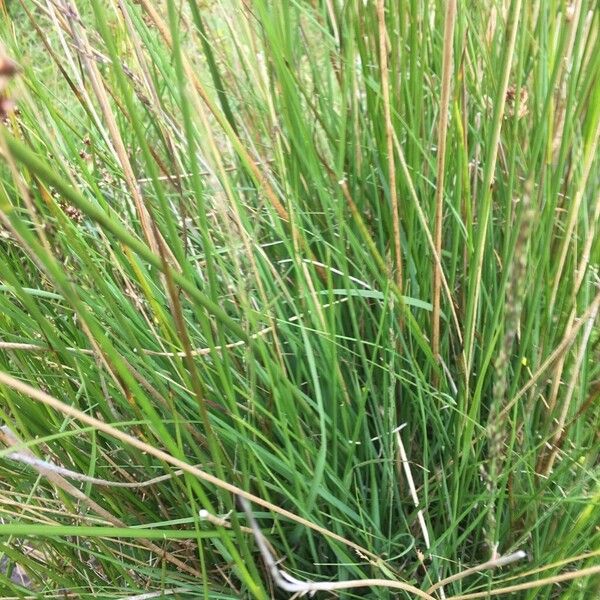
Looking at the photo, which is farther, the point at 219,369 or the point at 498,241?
the point at 498,241

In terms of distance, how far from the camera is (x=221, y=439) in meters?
0.57

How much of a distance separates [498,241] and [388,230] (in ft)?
0.41

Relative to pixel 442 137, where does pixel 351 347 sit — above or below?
below

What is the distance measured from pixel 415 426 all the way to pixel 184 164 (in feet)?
1.41

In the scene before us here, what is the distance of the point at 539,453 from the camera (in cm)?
60

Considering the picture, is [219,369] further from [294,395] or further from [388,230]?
[388,230]

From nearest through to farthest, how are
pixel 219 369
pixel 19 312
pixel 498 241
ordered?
pixel 219 369 < pixel 19 312 < pixel 498 241

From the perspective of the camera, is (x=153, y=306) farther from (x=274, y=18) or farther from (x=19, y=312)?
(x=274, y=18)

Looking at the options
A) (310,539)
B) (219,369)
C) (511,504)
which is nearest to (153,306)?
(219,369)

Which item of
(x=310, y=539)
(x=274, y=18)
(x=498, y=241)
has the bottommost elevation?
(x=310, y=539)

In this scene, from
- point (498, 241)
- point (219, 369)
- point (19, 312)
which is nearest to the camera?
point (219, 369)

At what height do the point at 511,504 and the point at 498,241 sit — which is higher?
the point at 498,241

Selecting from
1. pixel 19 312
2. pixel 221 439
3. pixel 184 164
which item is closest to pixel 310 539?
pixel 221 439

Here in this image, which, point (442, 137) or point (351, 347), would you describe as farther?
point (351, 347)
